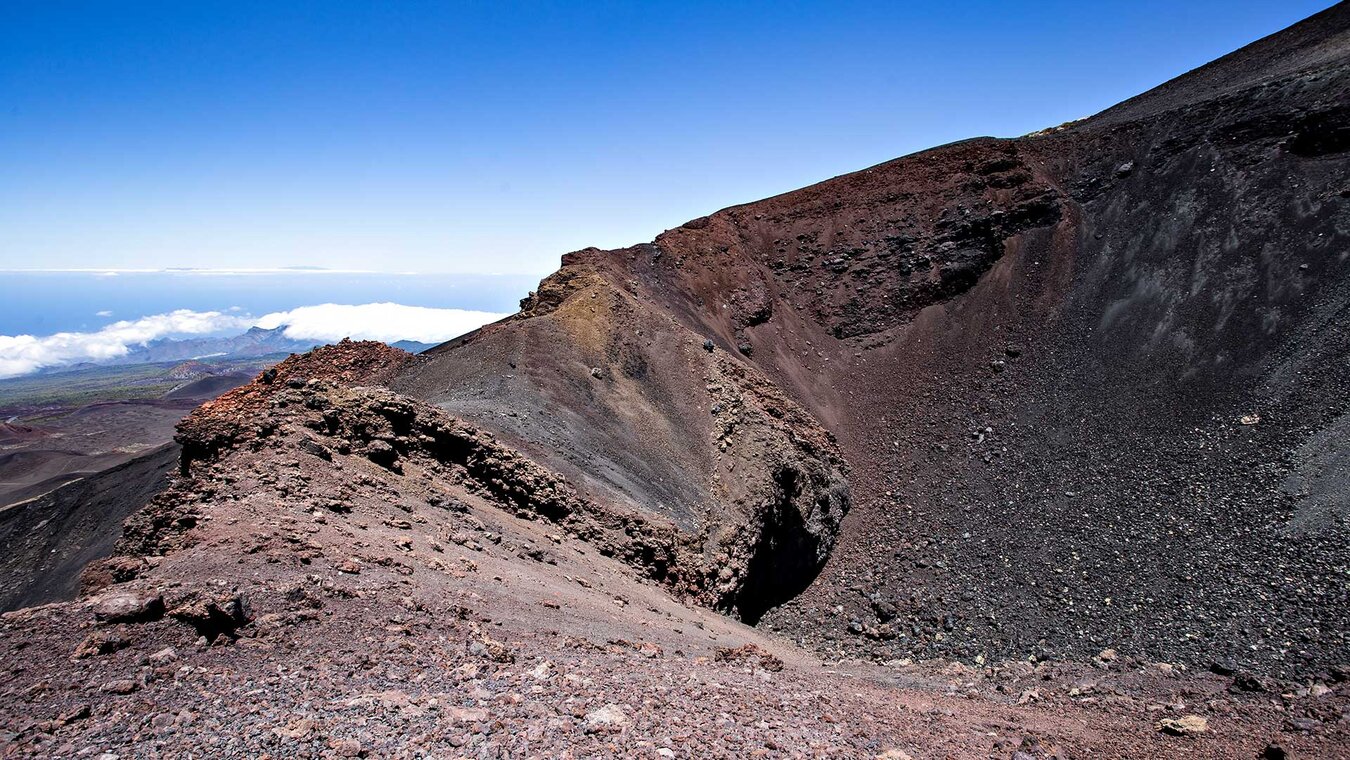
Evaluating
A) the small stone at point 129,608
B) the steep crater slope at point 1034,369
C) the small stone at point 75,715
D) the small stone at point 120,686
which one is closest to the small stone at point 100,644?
the small stone at point 129,608

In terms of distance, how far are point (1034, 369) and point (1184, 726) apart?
56.6 feet

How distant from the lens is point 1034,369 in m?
24.5

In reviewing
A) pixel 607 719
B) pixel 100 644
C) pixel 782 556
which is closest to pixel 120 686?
pixel 100 644

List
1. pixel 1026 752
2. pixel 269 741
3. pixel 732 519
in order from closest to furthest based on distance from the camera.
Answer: pixel 269 741 → pixel 1026 752 → pixel 732 519

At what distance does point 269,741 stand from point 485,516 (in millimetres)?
7613

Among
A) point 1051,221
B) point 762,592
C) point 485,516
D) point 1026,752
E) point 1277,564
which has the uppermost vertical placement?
point 1051,221

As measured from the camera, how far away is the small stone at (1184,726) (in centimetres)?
889

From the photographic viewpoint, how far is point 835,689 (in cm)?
952

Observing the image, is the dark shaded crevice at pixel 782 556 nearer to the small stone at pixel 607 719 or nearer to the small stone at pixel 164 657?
the small stone at pixel 607 719

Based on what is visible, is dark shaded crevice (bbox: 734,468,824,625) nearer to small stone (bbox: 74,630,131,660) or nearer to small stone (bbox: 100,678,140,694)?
small stone (bbox: 74,630,131,660)

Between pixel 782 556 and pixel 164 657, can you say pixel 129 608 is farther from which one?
pixel 782 556

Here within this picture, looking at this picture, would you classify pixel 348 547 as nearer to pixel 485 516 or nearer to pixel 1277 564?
pixel 485 516

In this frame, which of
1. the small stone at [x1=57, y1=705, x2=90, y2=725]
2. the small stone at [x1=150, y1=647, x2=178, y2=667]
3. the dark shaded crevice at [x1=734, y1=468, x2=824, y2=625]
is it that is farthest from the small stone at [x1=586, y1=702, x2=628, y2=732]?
the dark shaded crevice at [x1=734, y1=468, x2=824, y2=625]

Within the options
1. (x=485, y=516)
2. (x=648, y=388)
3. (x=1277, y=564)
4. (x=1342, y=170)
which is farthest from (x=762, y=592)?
(x=1342, y=170)
